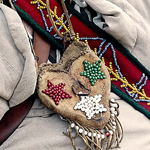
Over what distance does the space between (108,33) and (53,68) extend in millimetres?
271

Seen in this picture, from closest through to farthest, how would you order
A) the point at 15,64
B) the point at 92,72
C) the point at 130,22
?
1. the point at 15,64
2. the point at 92,72
3. the point at 130,22

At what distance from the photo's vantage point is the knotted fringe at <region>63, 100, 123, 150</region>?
640mm

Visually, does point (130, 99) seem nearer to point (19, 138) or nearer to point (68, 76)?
point (68, 76)

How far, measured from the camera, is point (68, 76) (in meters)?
0.70

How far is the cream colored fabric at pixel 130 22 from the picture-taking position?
80cm

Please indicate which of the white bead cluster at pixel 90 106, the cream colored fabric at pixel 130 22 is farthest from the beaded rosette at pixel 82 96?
the cream colored fabric at pixel 130 22

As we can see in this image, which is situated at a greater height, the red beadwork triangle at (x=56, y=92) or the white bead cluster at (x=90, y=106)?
the red beadwork triangle at (x=56, y=92)

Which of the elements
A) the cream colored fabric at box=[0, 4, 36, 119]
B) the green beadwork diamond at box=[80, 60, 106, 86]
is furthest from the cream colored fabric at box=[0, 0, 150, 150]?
the green beadwork diamond at box=[80, 60, 106, 86]

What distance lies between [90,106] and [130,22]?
393mm

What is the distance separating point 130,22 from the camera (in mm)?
844

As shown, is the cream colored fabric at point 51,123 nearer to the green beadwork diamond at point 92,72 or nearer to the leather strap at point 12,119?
the leather strap at point 12,119

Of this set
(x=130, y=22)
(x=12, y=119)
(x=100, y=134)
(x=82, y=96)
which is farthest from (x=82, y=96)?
Answer: (x=130, y=22)

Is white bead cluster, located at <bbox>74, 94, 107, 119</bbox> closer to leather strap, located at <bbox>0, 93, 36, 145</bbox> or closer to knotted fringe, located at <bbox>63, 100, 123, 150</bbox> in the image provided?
knotted fringe, located at <bbox>63, 100, 123, 150</bbox>

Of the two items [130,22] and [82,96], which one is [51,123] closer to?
[82,96]
